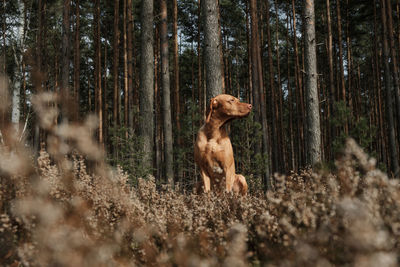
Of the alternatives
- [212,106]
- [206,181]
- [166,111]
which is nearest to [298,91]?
[166,111]

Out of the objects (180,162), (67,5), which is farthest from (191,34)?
(180,162)

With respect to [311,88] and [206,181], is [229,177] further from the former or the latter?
[311,88]

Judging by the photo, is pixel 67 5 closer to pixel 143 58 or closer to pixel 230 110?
pixel 143 58

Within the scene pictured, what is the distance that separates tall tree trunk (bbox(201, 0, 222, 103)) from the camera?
7828mm

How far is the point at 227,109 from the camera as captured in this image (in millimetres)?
5344

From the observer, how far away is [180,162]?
10641mm

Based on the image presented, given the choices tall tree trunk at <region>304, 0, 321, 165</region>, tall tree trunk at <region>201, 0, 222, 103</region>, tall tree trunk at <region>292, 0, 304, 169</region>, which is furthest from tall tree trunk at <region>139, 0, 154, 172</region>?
tall tree trunk at <region>292, 0, 304, 169</region>

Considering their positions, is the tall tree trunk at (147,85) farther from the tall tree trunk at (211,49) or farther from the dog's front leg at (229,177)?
the dog's front leg at (229,177)

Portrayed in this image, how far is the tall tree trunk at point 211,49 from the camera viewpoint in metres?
7.83

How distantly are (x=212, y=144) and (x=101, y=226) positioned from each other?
303cm

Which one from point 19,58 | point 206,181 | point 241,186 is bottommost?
point 241,186

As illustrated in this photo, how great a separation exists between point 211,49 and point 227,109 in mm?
3153

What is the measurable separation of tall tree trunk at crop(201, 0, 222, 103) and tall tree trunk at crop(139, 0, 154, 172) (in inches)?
145

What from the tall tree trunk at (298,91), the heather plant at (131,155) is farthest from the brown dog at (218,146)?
the tall tree trunk at (298,91)
